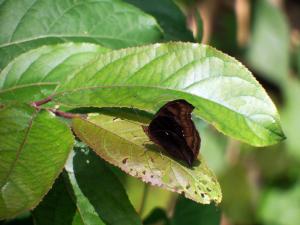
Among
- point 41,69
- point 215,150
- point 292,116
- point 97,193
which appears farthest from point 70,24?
point 292,116

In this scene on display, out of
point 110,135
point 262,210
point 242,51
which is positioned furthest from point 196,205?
point 242,51

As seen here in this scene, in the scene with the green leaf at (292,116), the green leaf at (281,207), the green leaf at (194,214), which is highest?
the green leaf at (194,214)

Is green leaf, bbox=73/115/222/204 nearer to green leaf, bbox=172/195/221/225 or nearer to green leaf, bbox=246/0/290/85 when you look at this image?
green leaf, bbox=172/195/221/225

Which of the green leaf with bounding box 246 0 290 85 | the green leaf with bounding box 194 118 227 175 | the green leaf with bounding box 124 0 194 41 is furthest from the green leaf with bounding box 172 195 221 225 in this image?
the green leaf with bounding box 246 0 290 85

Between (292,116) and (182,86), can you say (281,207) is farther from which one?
(182,86)

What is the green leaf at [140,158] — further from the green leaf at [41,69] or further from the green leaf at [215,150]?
the green leaf at [215,150]

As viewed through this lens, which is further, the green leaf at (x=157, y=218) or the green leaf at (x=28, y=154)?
the green leaf at (x=157, y=218)

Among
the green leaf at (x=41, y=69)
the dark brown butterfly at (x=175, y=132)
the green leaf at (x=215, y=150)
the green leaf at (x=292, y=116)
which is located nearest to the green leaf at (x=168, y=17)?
the green leaf at (x=41, y=69)
